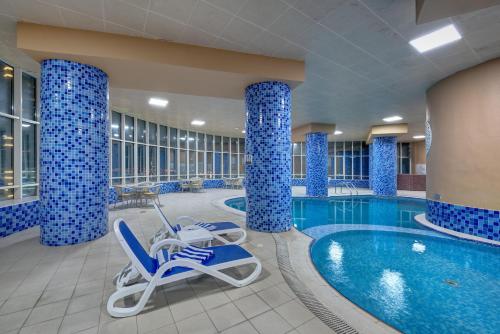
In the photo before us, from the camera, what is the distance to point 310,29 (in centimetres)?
312

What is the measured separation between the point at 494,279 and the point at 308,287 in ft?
8.07

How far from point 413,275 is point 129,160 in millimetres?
9109

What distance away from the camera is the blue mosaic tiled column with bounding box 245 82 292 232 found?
406 cm

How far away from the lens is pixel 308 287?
221 cm

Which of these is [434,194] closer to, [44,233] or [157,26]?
[157,26]

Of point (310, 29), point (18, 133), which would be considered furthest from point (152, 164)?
point (310, 29)

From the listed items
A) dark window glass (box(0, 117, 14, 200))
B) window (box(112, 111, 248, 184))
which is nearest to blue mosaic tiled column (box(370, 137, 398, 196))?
window (box(112, 111, 248, 184))

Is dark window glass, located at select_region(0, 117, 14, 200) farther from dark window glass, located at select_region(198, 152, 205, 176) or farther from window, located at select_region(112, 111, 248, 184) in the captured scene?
dark window glass, located at select_region(198, 152, 205, 176)

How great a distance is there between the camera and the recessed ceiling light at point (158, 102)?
638 cm

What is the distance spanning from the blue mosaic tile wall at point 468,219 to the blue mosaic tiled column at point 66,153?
6635 mm

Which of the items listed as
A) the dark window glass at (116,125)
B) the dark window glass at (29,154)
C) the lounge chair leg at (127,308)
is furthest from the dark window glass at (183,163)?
the lounge chair leg at (127,308)

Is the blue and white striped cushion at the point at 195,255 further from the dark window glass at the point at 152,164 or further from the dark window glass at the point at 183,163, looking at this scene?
the dark window glass at the point at 183,163

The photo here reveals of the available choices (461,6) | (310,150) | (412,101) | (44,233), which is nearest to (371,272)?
(461,6)

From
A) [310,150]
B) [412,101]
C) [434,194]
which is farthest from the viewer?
[310,150]
